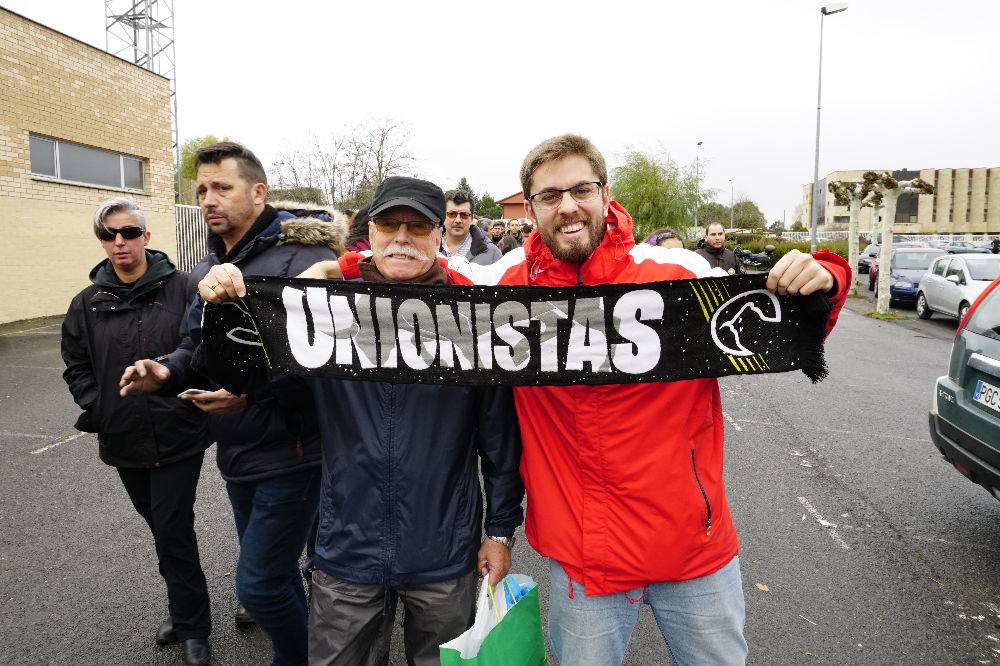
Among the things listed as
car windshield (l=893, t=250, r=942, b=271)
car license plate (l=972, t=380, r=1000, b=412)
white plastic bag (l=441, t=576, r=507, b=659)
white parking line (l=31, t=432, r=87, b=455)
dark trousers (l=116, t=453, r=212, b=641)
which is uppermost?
car windshield (l=893, t=250, r=942, b=271)

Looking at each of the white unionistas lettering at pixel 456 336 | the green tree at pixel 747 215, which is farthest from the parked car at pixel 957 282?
the green tree at pixel 747 215

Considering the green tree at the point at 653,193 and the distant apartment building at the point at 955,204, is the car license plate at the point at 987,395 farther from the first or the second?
the distant apartment building at the point at 955,204

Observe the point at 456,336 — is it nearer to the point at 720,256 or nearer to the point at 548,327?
the point at 548,327

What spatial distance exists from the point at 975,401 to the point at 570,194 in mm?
3643

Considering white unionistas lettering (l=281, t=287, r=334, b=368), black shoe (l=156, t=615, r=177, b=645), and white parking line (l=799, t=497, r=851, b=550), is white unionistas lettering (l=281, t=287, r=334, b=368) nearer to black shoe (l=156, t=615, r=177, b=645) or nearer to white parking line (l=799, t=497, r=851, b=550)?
black shoe (l=156, t=615, r=177, b=645)

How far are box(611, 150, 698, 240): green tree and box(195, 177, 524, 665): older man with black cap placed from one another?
4026 centimetres

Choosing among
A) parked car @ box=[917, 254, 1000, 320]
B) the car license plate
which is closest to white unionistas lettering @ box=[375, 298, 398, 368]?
the car license plate

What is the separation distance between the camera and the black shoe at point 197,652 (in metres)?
2.99

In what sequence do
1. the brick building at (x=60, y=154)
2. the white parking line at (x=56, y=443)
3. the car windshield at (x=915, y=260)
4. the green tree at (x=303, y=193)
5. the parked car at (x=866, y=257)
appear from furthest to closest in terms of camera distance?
the parked car at (x=866, y=257)
the green tree at (x=303, y=193)
the car windshield at (x=915, y=260)
the brick building at (x=60, y=154)
the white parking line at (x=56, y=443)

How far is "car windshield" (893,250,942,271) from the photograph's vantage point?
65.7ft

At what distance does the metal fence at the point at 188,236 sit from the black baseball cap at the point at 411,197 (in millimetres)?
16598

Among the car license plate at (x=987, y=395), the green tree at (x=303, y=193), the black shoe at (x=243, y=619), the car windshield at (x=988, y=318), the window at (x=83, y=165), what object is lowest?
the black shoe at (x=243, y=619)

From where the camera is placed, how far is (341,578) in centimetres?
215

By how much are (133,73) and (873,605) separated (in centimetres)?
1798
